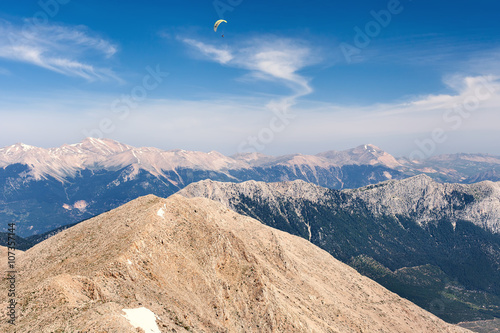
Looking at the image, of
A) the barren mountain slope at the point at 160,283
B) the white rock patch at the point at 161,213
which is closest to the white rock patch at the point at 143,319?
the barren mountain slope at the point at 160,283

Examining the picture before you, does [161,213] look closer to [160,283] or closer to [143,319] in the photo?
[160,283]

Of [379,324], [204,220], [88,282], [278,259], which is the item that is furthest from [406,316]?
[88,282]

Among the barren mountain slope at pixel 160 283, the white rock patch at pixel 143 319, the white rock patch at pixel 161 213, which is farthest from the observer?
the white rock patch at pixel 161 213

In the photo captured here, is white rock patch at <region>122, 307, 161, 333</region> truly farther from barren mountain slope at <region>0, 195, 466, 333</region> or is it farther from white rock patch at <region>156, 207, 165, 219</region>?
white rock patch at <region>156, 207, 165, 219</region>

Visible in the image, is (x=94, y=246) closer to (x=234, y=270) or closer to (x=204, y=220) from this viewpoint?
(x=204, y=220)

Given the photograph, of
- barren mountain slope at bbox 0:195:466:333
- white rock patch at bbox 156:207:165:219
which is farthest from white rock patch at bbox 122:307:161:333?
white rock patch at bbox 156:207:165:219

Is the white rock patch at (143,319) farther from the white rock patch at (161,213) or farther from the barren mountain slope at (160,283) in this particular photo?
the white rock patch at (161,213)
